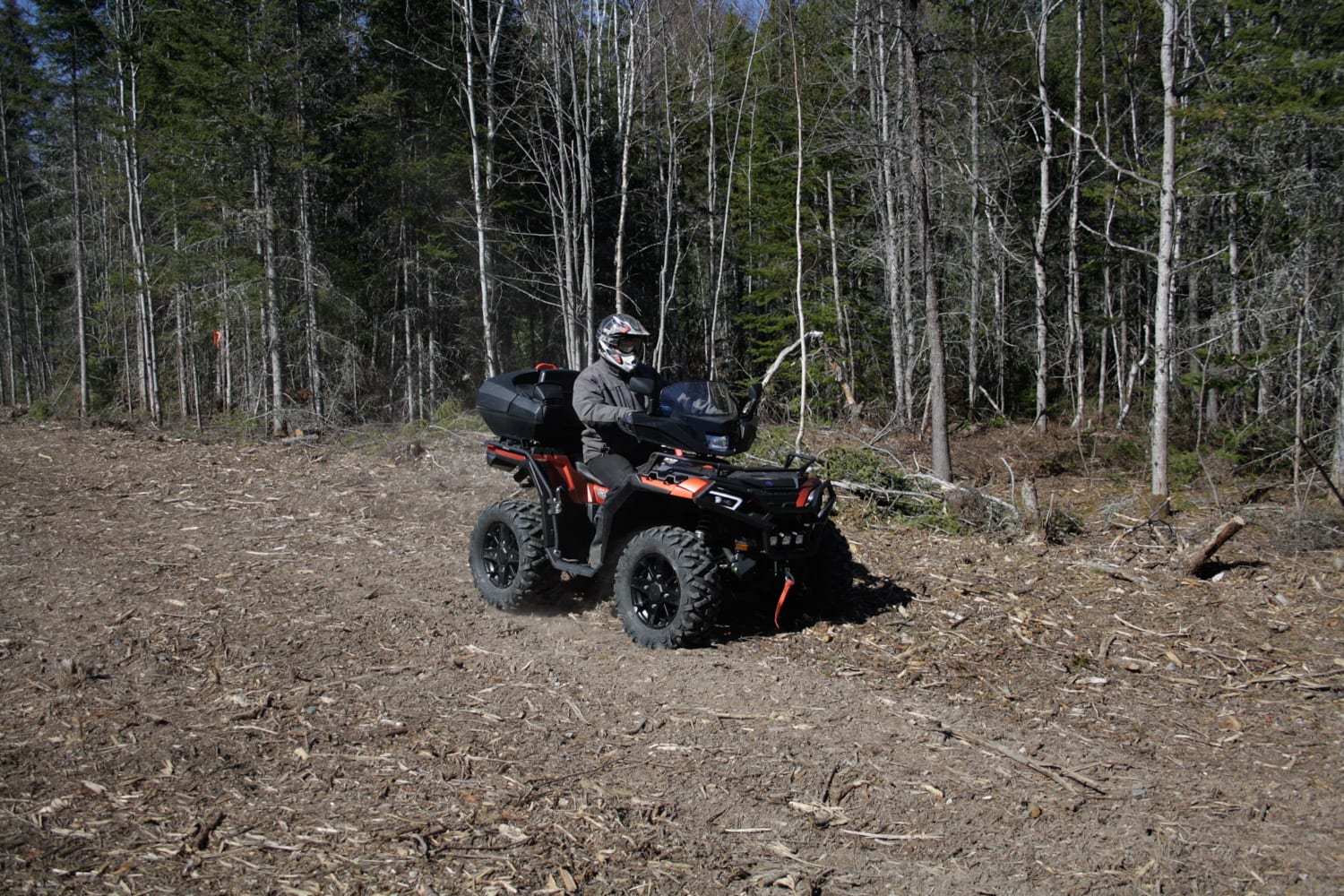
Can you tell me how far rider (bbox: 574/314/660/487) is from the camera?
6.06m

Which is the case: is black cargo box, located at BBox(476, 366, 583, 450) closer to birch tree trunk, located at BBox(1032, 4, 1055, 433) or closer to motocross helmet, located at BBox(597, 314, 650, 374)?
motocross helmet, located at BBox(597, 314, 650, 374)

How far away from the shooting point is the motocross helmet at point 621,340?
20.2 ft

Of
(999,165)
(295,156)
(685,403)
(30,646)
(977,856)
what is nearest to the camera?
(977,856)

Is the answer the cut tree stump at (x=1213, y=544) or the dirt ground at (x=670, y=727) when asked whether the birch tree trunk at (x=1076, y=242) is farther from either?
the cut tree stump at (x=1213, y=544)

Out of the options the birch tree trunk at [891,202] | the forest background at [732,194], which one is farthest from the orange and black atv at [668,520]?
the birch tree trunk at [891,202]

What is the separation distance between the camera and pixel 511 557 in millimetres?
6699

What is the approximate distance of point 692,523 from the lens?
595 cm

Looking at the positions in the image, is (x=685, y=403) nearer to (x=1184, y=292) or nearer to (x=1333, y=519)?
(x=1333, y=519)

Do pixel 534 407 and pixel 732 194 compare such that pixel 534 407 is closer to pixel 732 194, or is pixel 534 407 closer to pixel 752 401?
pixel 752 401

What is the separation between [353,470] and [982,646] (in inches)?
363

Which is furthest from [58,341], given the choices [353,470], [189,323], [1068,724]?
[1068,724]

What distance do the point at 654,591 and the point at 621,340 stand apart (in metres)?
1.74

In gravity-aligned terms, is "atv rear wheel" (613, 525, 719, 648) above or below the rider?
below

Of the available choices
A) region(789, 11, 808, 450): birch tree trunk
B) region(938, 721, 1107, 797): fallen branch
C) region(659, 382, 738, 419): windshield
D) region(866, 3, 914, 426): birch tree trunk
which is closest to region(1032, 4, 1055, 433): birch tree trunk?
region(866, 3, 914, 426): birch tree trunk
